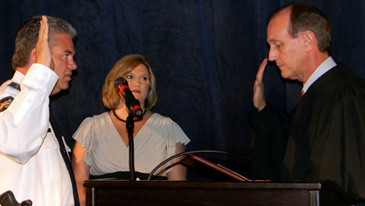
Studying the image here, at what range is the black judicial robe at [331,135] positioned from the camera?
1.56m

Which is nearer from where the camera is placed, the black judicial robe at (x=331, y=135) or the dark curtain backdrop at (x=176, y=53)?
the black judicial robe at (x=331, y=135)

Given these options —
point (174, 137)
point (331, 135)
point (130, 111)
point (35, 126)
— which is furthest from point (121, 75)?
point (331, 135)

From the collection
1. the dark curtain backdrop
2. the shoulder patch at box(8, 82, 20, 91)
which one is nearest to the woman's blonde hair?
the dark curtain backdrop

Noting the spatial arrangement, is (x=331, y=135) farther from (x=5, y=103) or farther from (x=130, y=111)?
(x=5, y=103)

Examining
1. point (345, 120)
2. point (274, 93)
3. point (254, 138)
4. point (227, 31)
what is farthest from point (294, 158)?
point (227, 31)

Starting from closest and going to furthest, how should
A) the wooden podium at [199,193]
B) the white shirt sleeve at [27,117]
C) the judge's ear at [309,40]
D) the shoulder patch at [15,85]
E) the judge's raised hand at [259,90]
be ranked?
the wooden podium at [199,193], the white shirt sleeve at [27,117], the shoulder patch at [15,85], the judge's ear at [309,40], the judge's raised hand at [259,90]

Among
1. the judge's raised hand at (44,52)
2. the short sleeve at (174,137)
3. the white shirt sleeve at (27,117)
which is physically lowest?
the short sleeve at (174,137)

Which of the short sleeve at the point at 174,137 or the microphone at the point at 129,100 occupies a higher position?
the microphone at the point at 129,100

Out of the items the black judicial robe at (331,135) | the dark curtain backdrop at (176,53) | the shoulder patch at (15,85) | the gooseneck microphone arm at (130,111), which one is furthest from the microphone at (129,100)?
the dark curtain backdrop at (176,53)

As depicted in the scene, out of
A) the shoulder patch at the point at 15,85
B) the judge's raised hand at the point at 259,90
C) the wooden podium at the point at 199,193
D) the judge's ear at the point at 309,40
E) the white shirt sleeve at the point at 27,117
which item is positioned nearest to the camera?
the wooden podium at the point at 199,193

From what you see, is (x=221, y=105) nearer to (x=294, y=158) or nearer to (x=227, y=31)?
(x=227, y=31)

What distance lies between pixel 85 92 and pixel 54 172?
1193 mm

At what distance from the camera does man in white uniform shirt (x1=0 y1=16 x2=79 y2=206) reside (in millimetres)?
1301

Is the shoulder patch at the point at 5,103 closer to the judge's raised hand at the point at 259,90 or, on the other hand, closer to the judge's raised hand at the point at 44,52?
the judge's raised hand at the point at 44,52
